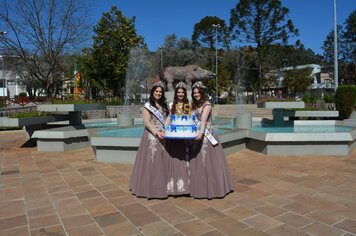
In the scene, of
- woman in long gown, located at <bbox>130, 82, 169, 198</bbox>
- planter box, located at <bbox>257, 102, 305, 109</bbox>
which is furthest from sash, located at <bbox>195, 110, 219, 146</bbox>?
planter box, located at <bbox>257, 102, 305, 109</bbox>

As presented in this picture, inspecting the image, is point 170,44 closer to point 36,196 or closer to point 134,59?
point 134,59

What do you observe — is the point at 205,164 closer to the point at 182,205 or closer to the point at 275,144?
the point at 182,205

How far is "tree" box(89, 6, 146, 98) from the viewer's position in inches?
869

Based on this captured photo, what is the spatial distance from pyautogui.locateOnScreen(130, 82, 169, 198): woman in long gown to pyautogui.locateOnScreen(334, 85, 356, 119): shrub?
11.4 metres

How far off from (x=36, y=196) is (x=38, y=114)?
5.49m

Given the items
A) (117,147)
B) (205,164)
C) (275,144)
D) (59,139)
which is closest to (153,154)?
(205,164)

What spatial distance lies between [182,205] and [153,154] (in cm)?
74

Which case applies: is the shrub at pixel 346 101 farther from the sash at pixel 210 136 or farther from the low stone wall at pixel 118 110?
the sash at pixel 210 136

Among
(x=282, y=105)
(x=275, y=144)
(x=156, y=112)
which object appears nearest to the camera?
(x=156, y=112)

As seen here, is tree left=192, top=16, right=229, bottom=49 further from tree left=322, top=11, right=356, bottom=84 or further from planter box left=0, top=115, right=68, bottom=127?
planter box left=0, top=115, right=68, bottom=127

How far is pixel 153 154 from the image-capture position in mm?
4207

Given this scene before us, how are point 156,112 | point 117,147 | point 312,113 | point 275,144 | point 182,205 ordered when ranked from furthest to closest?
point 312,113 < point 275,144 < point 117,147 < point 156,112 < point 182,205

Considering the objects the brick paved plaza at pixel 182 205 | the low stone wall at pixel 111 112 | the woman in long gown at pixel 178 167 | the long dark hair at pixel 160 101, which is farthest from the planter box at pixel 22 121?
the low stone wall at pixel 111 112

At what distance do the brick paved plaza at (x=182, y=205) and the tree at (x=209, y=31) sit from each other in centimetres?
3882
